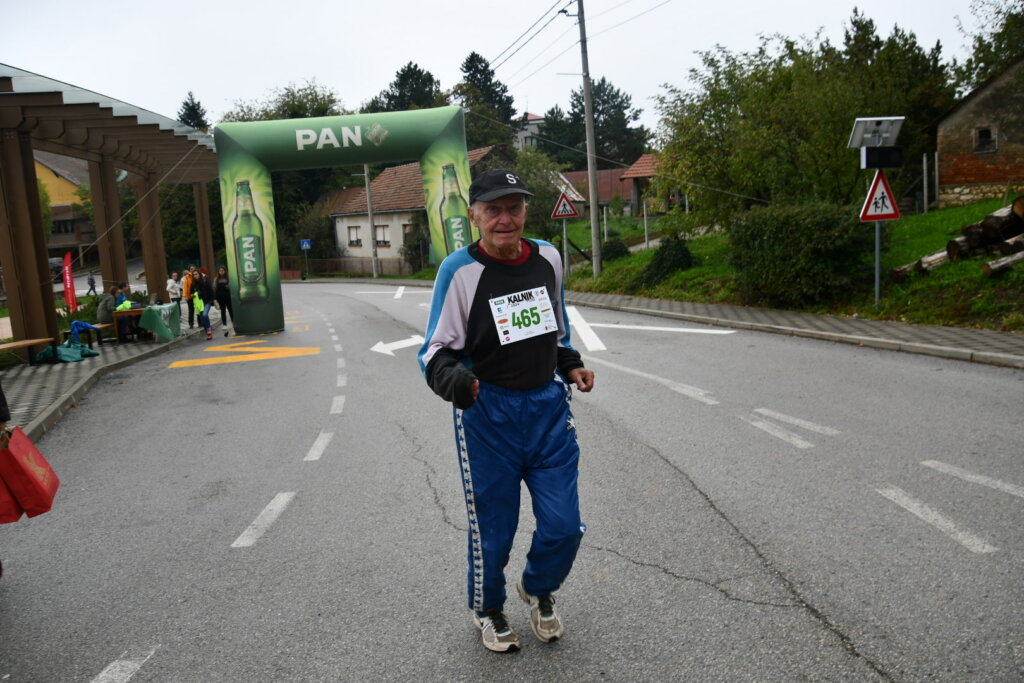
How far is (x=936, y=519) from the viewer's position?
15.9 ft

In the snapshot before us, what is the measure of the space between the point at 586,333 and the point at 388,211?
3977cm

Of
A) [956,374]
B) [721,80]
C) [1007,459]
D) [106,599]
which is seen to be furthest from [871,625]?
[721,80]

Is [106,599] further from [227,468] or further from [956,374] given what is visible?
[956,374]

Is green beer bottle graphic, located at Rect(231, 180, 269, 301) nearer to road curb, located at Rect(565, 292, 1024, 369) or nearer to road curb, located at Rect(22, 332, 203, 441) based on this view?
road curb, located at Rect(22, 332, 203, 441)

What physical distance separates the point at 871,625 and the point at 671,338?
10.8m

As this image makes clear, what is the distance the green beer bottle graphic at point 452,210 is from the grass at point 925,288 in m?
5.44

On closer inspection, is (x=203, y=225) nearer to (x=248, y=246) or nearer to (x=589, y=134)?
(x=248, y=246)

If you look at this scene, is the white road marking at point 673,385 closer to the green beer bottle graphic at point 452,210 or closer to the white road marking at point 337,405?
the white road marking at point 337,405

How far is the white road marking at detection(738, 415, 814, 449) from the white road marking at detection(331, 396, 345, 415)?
13.9 feet

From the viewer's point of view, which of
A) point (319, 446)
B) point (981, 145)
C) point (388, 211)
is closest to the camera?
point (319, 446)

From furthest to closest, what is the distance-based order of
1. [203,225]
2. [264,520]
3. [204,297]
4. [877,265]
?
[203,225] < [204,297] < [877,265] < [264,520]

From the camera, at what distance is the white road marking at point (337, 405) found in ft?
31.0

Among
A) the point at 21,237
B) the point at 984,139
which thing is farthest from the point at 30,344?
the point at 984,139

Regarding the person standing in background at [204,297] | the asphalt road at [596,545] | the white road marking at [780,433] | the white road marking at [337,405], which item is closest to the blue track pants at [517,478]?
the asphalt road at [596,545]
